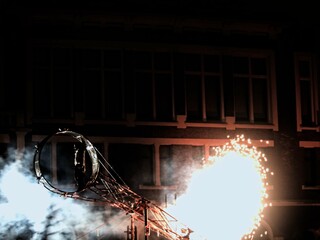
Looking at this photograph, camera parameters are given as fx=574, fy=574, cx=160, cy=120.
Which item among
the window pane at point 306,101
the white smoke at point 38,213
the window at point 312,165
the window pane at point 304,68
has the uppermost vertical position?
the window pane at point 304,68

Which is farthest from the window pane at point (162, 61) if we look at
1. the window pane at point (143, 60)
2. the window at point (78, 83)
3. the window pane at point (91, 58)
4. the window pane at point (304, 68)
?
the window pane at point (304, 68)

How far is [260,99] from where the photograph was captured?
22.7 m

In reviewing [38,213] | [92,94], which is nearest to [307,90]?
[92,94]

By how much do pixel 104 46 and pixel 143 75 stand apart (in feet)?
5.92

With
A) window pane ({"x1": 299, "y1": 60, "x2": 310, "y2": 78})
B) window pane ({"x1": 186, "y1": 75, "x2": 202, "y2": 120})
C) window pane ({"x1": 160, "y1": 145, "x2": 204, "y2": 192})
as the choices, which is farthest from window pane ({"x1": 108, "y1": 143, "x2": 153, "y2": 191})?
window pane ({"x1": 299, "y1": 60, "x2": 310, "y2": 78})

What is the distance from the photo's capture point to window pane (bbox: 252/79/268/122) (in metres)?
22.6

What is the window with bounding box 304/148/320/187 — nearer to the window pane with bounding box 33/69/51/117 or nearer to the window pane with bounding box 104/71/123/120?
the window pane with bounding box 104/71/123/120

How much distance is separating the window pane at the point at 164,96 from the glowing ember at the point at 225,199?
2.38m

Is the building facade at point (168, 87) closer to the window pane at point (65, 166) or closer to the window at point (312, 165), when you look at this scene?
the window at point (312, 165)

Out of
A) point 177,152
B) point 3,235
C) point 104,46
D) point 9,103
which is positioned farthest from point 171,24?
point 3,235

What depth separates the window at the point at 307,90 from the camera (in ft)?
74.5

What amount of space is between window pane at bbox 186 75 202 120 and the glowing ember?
1798mm

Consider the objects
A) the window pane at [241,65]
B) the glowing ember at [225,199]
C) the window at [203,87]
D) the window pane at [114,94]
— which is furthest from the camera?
the window pane at [241,65]

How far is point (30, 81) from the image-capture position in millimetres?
20234
